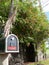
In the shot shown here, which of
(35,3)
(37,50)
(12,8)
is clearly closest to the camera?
(12,8)

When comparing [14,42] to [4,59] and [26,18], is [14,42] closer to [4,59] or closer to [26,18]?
[4,59]

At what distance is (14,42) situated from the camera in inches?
198

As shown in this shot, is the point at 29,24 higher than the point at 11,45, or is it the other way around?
the point at 29,24

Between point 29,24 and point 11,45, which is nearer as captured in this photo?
point 11,45

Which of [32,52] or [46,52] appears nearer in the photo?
[32,52]

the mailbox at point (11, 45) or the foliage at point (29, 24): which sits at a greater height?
the foliage at point (29, 24)

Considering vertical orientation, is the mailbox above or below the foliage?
below

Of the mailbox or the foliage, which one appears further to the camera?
the foliage

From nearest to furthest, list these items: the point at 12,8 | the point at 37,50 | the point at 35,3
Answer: the point at 12,8 → the point at 35,3 → the point at 37,50

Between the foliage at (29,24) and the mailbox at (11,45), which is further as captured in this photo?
the foliage at (29,24)

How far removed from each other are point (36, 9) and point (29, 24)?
1167 mm

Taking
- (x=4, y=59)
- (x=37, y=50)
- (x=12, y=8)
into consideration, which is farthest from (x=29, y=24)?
(x=4, y=59)

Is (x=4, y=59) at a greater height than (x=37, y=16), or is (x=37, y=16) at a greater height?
(x=37, y=16)

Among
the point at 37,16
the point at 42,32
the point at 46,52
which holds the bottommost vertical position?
the point at 46,52
